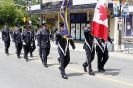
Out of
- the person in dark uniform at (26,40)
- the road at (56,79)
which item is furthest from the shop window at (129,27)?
the road at (56,79)

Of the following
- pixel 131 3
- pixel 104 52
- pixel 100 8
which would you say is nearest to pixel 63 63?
pixel 104 52

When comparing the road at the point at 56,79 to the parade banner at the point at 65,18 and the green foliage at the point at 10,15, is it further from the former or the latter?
the green foliage at the point at 10,15

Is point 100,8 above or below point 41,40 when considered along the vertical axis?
above

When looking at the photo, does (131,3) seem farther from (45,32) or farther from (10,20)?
(10,20)

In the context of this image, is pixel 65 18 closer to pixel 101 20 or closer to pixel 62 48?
pixel 62 48

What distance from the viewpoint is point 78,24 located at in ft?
105

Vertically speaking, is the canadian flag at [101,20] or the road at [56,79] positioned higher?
the canadian flag at [101,20]

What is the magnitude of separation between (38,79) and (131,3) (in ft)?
60.1

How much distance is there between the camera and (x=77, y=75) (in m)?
9.11

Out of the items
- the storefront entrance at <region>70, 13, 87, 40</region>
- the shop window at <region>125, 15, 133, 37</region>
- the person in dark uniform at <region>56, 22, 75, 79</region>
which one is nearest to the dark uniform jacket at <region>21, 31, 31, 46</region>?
the person in dark uniform at <region>56, 22, 75, 79</region>

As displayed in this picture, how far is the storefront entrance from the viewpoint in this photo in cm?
3108

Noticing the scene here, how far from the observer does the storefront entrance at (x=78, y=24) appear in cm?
3108

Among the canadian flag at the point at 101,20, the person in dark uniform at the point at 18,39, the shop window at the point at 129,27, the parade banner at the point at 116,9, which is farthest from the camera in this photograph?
the shop window at the point at 129,27

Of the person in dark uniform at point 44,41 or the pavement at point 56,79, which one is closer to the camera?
the pavement at point 56,79
